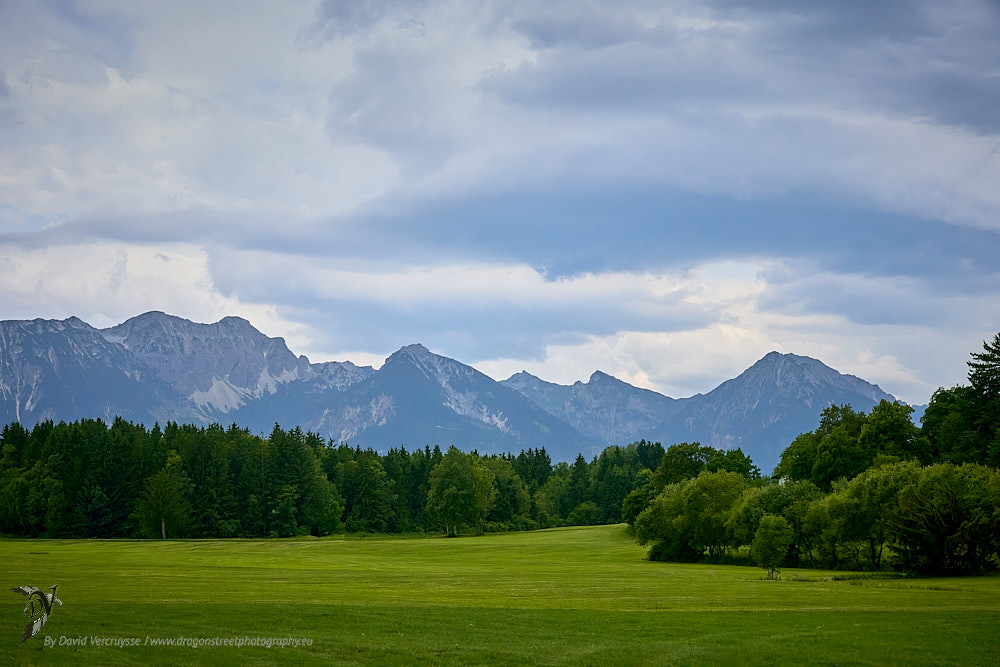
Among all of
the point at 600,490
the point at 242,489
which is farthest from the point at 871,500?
the point at 600,490

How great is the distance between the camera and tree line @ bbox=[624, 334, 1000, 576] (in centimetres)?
6462

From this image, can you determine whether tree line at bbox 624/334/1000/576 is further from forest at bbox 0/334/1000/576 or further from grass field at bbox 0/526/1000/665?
grass field at bbox 0/526/1000/665

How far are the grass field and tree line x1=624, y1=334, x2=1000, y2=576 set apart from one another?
6144mm

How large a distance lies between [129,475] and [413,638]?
116m

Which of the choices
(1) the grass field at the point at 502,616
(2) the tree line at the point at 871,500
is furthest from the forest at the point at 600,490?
(1) the grass field at the point at 502,616

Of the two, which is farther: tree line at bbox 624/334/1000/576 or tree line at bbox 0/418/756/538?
tree line at bbox 0/418/756/538

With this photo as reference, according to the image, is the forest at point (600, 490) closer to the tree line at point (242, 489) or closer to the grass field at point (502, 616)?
the tree line at point (242, 489)

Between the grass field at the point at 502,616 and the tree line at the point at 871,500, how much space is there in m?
6.14

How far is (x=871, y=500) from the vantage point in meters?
69.8

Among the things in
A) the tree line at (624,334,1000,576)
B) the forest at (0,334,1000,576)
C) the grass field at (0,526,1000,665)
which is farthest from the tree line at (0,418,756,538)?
the grass field at (0,526,1000,665)

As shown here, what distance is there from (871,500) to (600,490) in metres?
108

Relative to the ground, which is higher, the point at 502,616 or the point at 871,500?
the point at 871,500

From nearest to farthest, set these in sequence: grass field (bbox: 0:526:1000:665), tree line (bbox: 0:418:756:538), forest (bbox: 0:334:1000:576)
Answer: grass field (bbox: 0:526:1000:665)
forest (bbox: 0:334:1000:576)
tree line (bbox: 0:418:756:538)

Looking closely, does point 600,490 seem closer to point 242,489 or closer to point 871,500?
point 242,489
